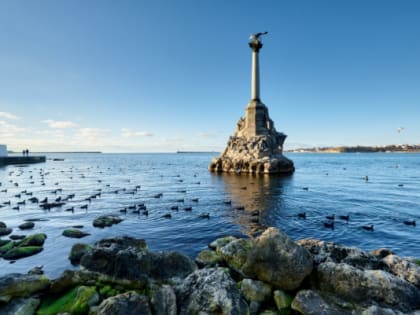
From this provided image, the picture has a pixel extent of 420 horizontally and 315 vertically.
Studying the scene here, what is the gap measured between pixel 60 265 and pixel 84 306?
6482 mm

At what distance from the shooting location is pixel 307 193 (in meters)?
34.7

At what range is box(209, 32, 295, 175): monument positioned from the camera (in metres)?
60.3

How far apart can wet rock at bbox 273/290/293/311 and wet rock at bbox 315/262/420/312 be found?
1.23 m

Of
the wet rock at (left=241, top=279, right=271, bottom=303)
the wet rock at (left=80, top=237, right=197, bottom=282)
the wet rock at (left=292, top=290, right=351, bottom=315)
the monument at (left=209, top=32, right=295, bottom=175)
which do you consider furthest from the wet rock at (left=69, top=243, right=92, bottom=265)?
the monument at (left=209, top=32, right=295, bottom=175)

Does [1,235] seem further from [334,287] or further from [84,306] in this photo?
[334,287]

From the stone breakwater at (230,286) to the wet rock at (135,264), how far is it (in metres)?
0.03

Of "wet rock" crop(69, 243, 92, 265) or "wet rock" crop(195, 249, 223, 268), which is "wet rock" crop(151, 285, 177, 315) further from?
"wet rock" crop(69, 243, 92, 265)

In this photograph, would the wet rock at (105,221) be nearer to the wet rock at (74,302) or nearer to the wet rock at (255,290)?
the wet rock at (74,302)

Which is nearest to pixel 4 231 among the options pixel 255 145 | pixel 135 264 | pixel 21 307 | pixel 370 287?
pixel 21 307

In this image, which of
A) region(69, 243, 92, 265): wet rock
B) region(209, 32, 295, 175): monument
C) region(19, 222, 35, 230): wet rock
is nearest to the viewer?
region(69, 243, 92, 265): wet rock

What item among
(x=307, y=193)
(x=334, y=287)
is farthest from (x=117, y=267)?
(x=307, y=193)

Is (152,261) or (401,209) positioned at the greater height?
(152,261)

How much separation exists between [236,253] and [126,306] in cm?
501

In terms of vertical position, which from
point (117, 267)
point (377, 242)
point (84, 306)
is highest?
point (117, 267)
